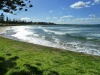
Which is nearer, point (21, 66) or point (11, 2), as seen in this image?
point (21, 66)

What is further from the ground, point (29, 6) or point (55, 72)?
point (29, 6)

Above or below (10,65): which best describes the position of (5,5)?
above

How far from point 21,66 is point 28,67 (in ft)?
1.16

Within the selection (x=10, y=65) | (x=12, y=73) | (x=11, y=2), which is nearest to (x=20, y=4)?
(x=11, y=2)

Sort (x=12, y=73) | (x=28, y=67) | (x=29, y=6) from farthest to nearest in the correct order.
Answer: (x=29, y=6)
(x=28, y=67)
(x=12, y=73)

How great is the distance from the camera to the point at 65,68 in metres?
8.91

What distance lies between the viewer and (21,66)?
8.95 m

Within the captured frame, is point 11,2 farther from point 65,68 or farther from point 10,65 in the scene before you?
point 65,68

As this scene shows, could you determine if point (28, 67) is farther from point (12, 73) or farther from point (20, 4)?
point (20, 4)

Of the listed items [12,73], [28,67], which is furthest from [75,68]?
[12,73]

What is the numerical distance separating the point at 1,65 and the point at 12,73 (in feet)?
4.46

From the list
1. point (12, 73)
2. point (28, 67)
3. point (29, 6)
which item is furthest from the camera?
point (29, 6)

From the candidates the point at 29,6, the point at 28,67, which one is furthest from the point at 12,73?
the point at 29,6

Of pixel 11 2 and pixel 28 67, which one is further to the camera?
pixel 11 2
